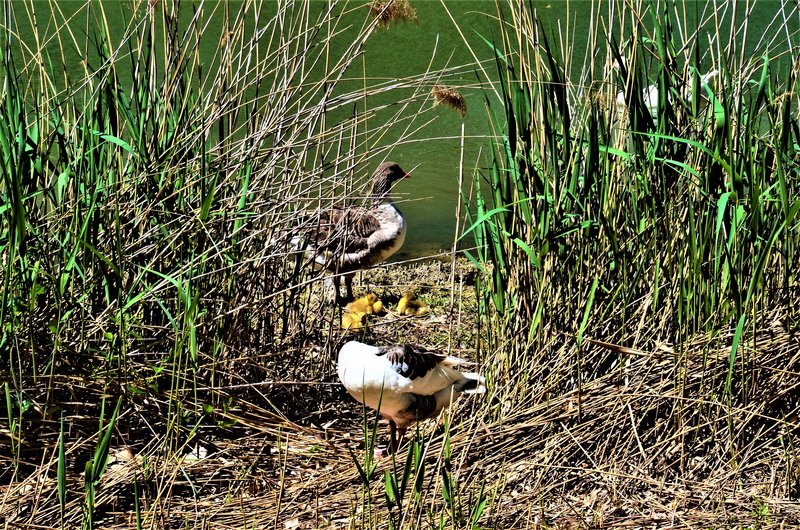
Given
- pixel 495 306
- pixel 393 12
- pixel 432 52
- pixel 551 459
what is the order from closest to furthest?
pixel 393 12, pixel 551 459, pixel 495 306, pixel 432 52

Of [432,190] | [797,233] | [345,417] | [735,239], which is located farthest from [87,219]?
[432,190]

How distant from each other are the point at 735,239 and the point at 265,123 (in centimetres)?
170

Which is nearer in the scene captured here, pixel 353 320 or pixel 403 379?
pixel 403 379

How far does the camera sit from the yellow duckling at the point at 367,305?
17.3 feet

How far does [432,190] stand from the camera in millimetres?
8875

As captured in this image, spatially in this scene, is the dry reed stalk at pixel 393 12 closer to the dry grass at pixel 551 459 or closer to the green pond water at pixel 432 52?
the dry grass at pixel 551 459

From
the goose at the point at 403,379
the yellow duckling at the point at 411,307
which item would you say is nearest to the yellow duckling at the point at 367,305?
the yellow duckling at the point at 411,307

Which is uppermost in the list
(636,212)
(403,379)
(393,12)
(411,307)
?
(393,12)

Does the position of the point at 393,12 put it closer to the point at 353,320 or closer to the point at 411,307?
the point at 353,320

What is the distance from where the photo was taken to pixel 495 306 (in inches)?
135

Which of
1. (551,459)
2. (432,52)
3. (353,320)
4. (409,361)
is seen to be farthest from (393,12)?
(432,52)

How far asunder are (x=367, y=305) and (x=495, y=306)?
1972mm

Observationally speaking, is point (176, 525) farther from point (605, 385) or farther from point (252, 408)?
point (605, 385)

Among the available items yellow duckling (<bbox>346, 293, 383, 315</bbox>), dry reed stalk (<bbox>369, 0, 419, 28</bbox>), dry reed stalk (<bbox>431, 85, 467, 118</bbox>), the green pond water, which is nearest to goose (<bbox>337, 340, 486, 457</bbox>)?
dry reed stalk (<bbox>431, 85, 467, 118</bbox>)
